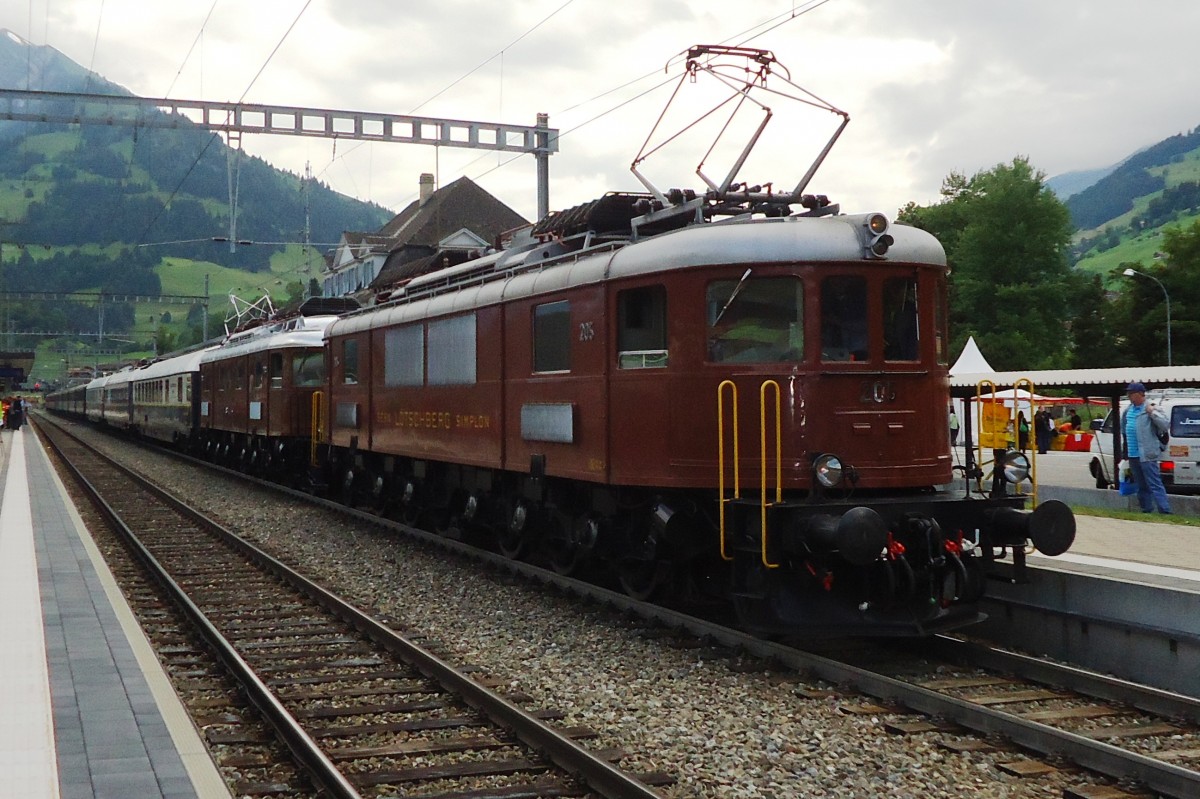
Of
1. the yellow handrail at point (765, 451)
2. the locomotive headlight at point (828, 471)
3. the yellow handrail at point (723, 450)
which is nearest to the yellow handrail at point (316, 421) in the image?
the yellow handrail at point (723, 450)

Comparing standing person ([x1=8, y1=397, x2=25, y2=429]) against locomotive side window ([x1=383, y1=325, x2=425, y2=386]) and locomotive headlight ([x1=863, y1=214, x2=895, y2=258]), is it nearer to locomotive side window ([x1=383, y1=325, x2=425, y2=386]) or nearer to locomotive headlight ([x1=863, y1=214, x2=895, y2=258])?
locomotive side window ([x1=383, y1=325, x2=425, y2=386])

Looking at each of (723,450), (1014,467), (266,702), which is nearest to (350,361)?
(723,450)

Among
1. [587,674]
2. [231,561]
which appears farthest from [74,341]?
[587,674]

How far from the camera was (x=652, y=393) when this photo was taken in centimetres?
945

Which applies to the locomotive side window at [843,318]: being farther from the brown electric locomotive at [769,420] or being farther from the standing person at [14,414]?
the standing person at [14,414]

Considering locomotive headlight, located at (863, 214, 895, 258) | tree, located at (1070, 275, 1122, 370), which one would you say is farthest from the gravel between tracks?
tree, located at (1070, 275, 1122, 370)

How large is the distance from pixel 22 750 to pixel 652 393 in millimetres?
5135

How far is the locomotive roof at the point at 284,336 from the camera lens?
2309 centimetres

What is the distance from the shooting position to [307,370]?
73.9ft

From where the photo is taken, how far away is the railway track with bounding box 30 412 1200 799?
6.12 metres

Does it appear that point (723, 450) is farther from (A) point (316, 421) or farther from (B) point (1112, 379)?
(A) point (316, 421)

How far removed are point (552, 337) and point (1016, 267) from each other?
63.8 meters

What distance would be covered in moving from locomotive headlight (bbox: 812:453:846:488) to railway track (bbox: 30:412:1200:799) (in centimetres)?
121

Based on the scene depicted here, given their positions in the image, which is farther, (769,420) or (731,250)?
(731,250)
